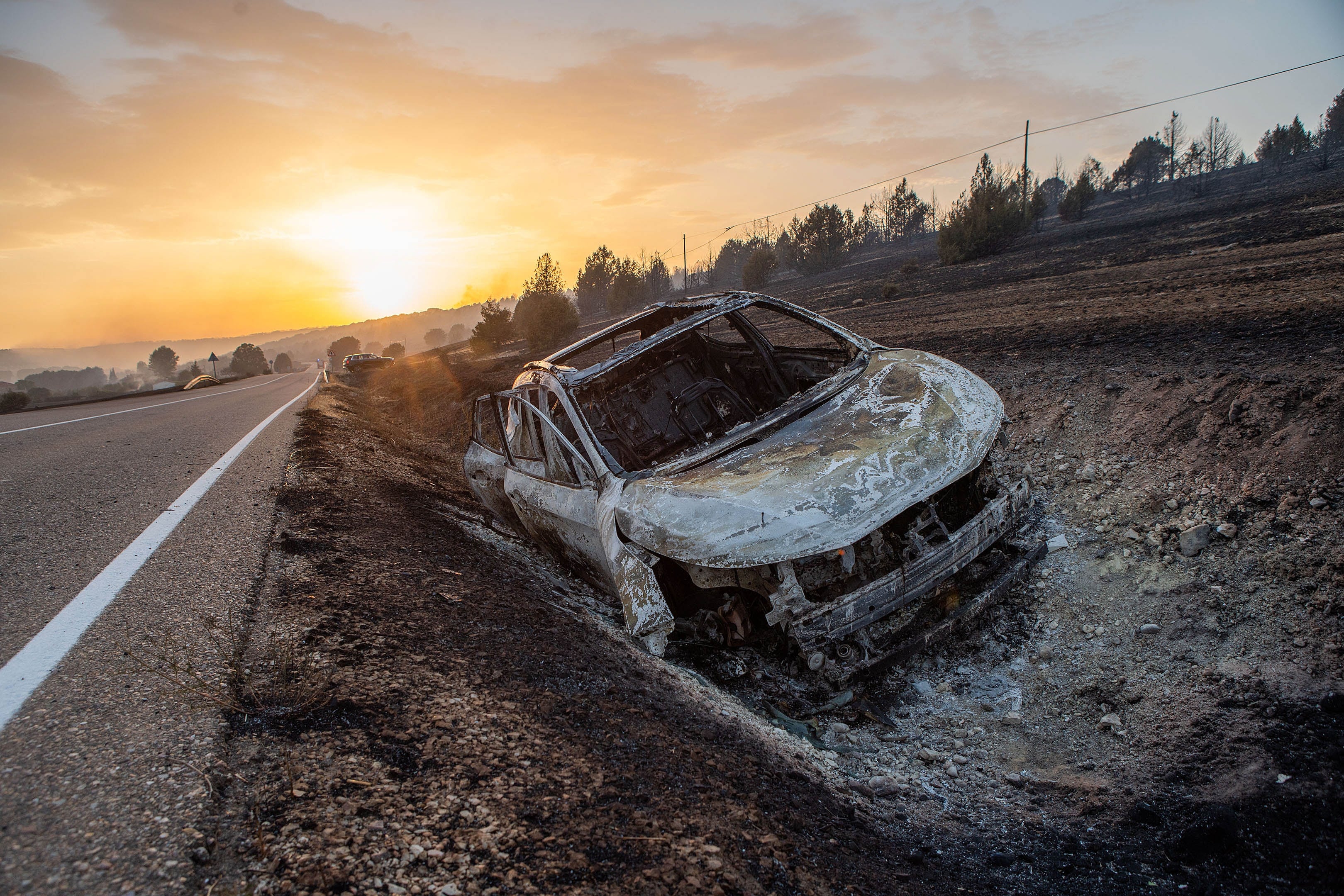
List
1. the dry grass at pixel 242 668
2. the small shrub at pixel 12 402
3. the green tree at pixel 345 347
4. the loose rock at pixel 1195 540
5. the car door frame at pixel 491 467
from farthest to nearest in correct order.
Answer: the green tree at pixel 345 347 → the small shrub at pixel 12 402 → the car door frame at pixel 491 467 → the loose rock at pixel 1195 540 → the dry grass at pixel 242 668

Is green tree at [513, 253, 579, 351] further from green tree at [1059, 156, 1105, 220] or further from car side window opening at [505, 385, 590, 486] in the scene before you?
green tree at [1059, 156, 1105, 220]

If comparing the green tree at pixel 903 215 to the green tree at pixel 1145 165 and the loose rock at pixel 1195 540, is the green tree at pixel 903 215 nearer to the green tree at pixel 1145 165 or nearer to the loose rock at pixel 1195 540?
the green tree at pixel 1145 165

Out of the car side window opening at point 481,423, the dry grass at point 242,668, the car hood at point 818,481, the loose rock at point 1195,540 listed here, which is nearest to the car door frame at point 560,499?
the car side window opening at point 481,423

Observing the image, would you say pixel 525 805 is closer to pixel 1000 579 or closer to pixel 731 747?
pixel 731 747

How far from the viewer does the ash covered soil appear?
5.68 feet

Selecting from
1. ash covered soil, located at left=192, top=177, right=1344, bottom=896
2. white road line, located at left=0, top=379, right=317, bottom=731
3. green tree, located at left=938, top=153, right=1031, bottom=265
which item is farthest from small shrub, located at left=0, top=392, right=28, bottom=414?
green tree, located at left=938, top=153, right=1031, bottom=265

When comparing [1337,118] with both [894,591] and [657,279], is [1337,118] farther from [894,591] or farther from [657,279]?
[894,591]

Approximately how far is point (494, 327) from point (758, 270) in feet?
64.9

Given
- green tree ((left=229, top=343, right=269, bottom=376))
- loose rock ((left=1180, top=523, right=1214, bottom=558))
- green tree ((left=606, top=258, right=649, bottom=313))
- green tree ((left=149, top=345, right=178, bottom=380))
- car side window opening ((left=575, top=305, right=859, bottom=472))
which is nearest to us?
loose rock ((left=1180, top=523, right=1214, bottom=558))

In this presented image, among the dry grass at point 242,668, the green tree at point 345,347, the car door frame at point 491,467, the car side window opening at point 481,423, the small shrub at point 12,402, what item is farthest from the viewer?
the green tree at point 345,347

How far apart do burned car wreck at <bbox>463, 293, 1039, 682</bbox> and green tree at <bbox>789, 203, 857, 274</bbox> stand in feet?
157

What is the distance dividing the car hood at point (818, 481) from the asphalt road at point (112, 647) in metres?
1.87

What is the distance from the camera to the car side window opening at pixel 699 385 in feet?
15.7

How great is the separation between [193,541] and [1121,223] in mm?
39375
